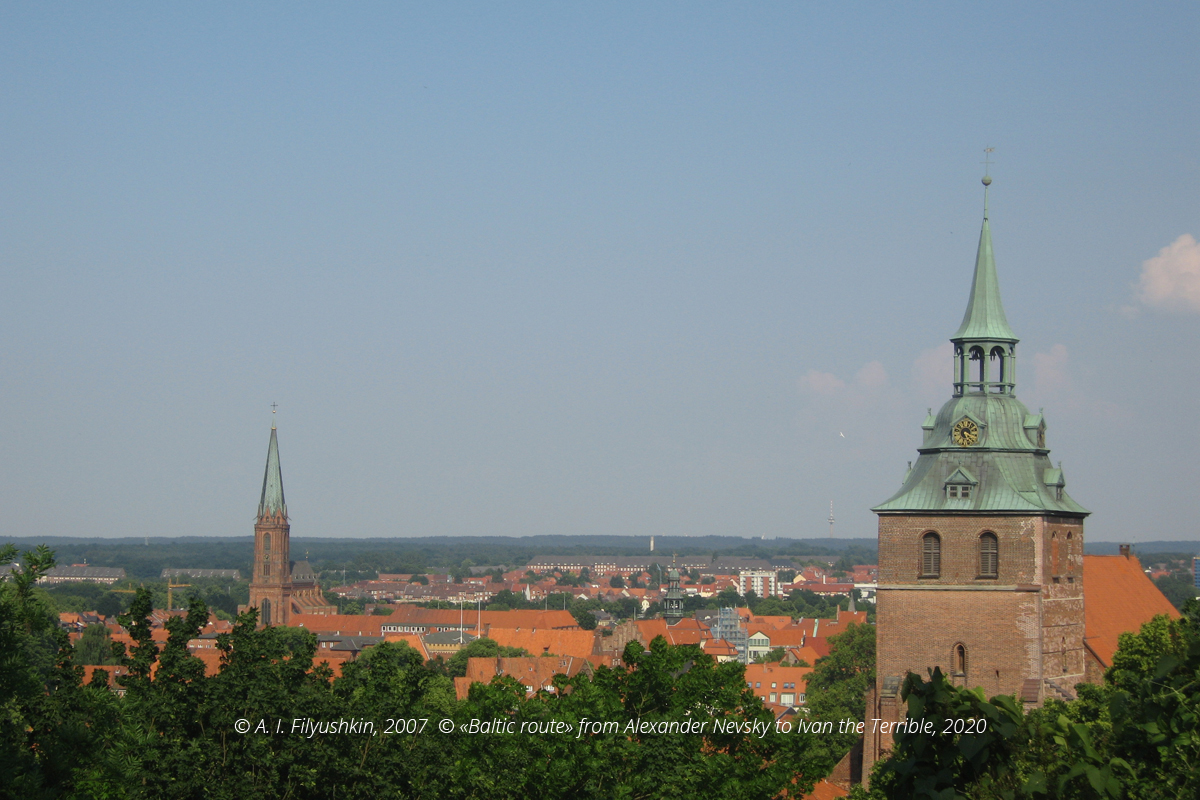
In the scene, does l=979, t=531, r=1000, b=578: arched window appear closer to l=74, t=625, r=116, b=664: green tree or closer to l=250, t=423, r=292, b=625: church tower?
l=74, t=625, r=116, b=664: green tree

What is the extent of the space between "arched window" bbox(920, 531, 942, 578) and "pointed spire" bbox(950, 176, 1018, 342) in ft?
20.7

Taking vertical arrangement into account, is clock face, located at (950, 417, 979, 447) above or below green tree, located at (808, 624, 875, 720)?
above

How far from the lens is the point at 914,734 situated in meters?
10.8

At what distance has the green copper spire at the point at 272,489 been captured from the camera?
177 metres

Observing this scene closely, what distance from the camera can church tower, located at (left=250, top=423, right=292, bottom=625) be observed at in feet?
593

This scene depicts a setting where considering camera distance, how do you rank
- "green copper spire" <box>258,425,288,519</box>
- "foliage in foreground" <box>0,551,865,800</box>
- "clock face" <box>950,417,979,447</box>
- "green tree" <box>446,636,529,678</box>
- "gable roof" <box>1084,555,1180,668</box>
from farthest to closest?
1. "green copper spire" <box>258,425,288,519</box>
2. "green tree" <box>446,636,529,678</box>
3. "gable roof" <box>1084,555,1180,668</box>
4. "clock face" <box>950,417,979,447</box>
5. "foliage in foreground" <box>0,551,865,800</box>

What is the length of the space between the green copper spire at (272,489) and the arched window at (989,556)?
14422cm

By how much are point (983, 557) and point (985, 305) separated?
801cm

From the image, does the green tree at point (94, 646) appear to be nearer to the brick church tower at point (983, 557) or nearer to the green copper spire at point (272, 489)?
the green copper spire at point (272, 489)

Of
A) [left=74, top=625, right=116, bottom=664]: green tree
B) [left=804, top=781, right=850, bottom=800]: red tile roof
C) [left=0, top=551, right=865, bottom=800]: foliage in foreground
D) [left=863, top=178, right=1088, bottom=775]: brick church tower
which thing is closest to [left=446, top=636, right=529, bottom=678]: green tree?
[left=74, top=625, right=116, bottom=664]: green tree

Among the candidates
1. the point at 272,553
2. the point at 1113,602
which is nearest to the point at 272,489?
the point at 272,553

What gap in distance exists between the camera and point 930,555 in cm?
4097

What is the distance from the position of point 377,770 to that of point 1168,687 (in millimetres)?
18560

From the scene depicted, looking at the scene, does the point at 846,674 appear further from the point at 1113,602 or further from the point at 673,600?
the point at 673,600
